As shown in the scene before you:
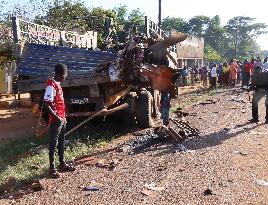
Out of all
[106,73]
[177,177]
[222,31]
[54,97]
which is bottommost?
[177,177]

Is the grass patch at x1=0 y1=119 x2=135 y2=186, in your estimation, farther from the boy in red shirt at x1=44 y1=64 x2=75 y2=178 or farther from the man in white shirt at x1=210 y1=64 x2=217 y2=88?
the man in white shirt at x1=210 y1=64 x2=217 y2=88

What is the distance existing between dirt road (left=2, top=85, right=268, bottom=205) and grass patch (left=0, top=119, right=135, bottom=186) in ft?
2.05

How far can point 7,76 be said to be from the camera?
1780 centimetres

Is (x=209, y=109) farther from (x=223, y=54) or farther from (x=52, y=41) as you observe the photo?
(x=223, y=54)

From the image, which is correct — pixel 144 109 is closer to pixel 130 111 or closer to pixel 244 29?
pixel 130 111

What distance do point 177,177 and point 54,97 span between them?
6.67ft

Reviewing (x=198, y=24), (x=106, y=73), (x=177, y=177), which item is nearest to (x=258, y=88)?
(x=106, y=73)

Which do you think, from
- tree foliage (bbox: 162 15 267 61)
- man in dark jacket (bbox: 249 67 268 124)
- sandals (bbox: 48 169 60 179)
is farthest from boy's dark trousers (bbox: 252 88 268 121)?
tree foliage (bbox: 162 15 267 61)

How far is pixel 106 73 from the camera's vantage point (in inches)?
302

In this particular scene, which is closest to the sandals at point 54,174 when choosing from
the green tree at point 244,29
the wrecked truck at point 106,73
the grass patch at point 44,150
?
the grass patch at point 44,150

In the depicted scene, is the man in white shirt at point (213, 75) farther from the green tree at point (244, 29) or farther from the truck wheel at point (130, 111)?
the green tree at point (244, 29)

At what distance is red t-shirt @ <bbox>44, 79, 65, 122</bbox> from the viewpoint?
221 inches

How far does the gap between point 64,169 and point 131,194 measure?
4.84ft

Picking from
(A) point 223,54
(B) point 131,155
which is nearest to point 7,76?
(B) point 131,155
